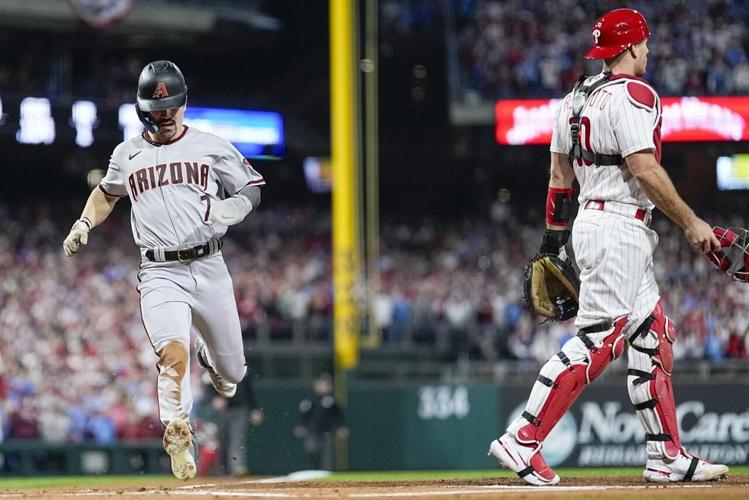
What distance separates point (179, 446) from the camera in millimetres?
5676

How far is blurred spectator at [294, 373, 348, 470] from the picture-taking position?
43.5ft

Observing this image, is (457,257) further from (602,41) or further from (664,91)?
(602,41)

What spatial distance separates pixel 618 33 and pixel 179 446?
2658mm

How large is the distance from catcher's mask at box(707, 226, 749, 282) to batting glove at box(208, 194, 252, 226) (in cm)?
212

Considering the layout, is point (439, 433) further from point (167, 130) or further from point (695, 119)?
point (167, 130)

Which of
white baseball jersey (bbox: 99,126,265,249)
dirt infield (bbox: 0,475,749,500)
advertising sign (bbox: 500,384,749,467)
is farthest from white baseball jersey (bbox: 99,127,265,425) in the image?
advertising sign (bbox: 500,384,749,467)

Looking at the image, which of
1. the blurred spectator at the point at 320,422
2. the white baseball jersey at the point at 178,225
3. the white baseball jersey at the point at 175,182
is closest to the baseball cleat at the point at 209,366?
the white baseball jersey at the point at 178,225

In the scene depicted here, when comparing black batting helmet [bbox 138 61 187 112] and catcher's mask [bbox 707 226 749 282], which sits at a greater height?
black batting helmet [bbox 138 61 187 112]

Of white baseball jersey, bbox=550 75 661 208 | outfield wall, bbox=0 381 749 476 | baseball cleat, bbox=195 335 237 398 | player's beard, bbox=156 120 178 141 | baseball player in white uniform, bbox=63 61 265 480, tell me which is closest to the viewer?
white baseball jersey, bbox=550 75 661 208

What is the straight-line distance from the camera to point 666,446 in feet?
18.3

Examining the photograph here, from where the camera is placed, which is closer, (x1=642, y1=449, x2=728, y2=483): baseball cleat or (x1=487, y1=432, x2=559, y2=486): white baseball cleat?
(x1=487, y1=432, x2=559, y2=486): white baseball cleat

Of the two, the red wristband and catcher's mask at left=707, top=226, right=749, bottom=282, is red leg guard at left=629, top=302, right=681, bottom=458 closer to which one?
catcher's mask at left=707, top=226, right=749, bottom=282

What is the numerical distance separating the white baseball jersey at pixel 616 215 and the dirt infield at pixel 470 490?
73 centimetres

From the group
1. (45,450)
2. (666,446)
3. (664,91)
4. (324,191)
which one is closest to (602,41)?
(666,446)
